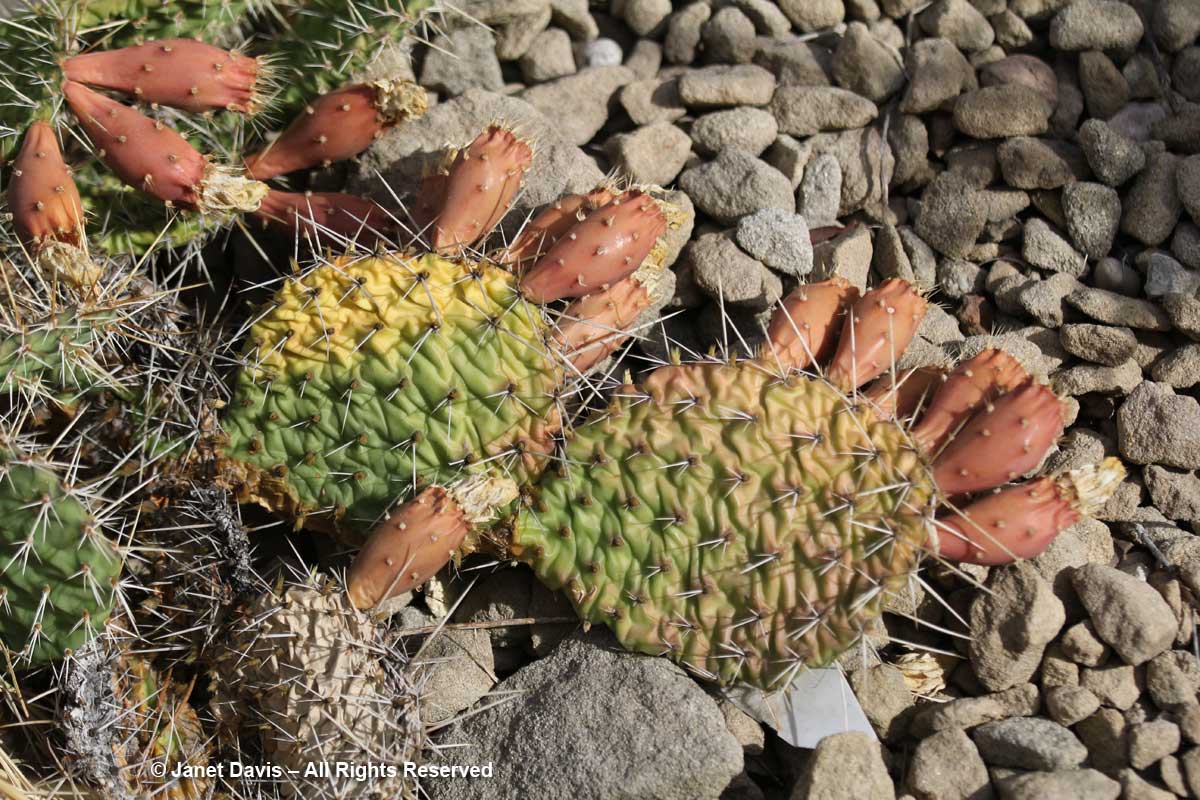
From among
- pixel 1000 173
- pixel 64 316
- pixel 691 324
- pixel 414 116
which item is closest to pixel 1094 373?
pixel 1000 173

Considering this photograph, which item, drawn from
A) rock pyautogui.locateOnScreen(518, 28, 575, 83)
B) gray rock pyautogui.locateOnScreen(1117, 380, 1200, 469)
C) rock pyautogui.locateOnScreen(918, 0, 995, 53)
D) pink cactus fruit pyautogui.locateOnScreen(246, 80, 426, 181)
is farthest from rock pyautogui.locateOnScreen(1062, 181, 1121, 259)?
pink cactus fruit pyautogui.locateOnScreen(246, 80, 426, 181)

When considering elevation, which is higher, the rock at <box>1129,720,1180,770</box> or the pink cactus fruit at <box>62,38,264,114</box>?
the pink cactus fruit at <box>62,38,264,114</box>

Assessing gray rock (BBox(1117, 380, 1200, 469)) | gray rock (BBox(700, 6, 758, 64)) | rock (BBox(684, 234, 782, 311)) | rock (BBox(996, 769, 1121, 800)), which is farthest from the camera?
gray rock (BBox(700, 6, 758, 64))

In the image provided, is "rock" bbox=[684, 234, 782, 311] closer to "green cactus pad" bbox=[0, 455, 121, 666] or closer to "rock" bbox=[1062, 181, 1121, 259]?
"rock" bbox=[1062, 181, 1121, 259]

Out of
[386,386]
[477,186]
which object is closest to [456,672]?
[386,386]

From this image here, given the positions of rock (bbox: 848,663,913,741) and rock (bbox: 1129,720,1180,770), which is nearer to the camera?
rock (bbox: 1129,720,1180,770)

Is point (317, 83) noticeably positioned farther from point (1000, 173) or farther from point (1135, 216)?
point (1135, 216)

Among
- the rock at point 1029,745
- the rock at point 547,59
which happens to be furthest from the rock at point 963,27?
the rock at point 1029,745
